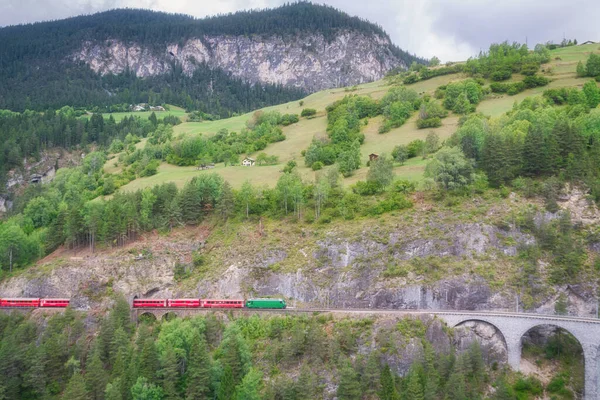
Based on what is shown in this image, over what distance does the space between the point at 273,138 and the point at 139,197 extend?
161 feet

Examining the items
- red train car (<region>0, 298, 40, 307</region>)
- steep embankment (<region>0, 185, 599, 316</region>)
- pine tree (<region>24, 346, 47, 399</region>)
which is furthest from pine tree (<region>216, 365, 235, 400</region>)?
red train car (<region>0, 298, 40, 307</region>)

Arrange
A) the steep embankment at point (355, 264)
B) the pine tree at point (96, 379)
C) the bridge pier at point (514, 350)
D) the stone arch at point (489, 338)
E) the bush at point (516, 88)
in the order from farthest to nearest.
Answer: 1. the bush at point (516, 88)
2. the steep embankment at point (355, 264)
3. the stone arch at point (489, 338)
4. the bridge pier at point (514, 350)
5. the pine tree at point (96, 379)

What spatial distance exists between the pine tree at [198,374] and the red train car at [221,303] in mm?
9745

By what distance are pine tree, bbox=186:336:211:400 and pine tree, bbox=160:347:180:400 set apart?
1.61 metres

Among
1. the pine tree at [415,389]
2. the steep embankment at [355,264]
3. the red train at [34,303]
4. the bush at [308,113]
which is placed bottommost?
the pine tree at [415,389]

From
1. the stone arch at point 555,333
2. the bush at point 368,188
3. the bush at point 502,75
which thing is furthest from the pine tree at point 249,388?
the bush at point 502,75

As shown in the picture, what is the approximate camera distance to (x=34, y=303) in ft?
273

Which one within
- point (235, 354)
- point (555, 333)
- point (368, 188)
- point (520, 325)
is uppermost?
point (368, 188)

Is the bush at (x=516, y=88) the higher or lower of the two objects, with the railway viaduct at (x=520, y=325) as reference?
higher

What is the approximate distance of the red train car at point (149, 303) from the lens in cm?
7975

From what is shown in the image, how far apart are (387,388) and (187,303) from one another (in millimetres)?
31262

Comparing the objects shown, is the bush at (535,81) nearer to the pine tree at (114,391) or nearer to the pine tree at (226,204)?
the pine tree at (226,204)

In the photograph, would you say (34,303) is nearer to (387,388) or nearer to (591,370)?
(387,388)

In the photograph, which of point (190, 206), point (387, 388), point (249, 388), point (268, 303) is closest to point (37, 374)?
point (249, 388)
